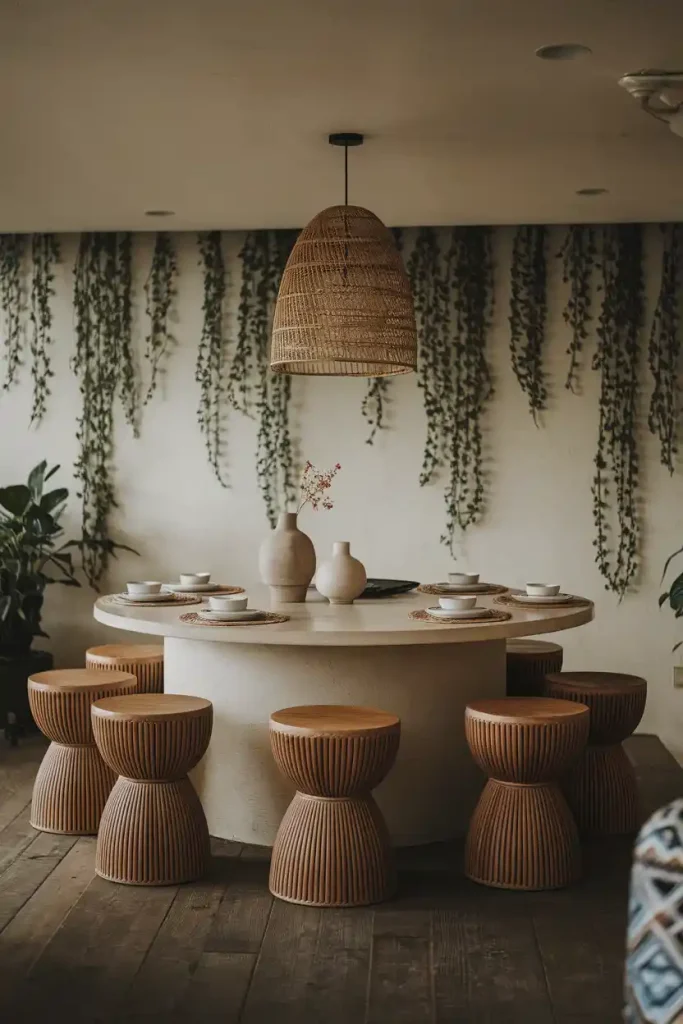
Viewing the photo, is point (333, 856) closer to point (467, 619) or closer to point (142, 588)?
point (467, 619)

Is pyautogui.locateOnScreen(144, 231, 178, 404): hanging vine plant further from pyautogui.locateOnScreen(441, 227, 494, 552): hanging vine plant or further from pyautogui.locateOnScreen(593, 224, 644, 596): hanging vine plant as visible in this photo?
pyautogui.locateOnScreen(593, 224, 644, 596): hanging vine plant

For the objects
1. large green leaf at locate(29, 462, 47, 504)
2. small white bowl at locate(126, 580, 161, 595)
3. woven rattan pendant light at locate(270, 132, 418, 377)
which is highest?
woven rattan pendant light at locate(270, 132, 418, 377)

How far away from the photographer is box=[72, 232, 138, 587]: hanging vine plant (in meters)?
6.44

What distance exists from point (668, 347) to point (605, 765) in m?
2.59

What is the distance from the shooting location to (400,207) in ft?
18.7

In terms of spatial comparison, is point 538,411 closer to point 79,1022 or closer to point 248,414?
point 248,414

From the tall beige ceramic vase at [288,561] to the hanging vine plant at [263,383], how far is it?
187cm

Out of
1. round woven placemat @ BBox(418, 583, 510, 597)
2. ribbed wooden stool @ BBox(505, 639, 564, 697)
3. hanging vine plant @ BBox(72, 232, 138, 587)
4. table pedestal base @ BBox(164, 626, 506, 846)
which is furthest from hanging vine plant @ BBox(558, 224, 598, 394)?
table pedestal base @ BBox(164, 626, 506, 846)

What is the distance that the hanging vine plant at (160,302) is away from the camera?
6406mm

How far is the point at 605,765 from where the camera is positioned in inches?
172

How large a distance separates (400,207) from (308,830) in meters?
3.15

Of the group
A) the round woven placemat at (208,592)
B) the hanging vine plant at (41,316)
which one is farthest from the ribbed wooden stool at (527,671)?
the hanging vine plant at (41,316)

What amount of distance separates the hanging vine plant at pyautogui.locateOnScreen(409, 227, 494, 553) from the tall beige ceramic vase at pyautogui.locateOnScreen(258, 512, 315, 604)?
193 cm

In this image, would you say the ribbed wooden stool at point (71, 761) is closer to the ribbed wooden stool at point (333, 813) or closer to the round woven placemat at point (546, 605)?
the ribbed wooden stool at point (333, 813)
